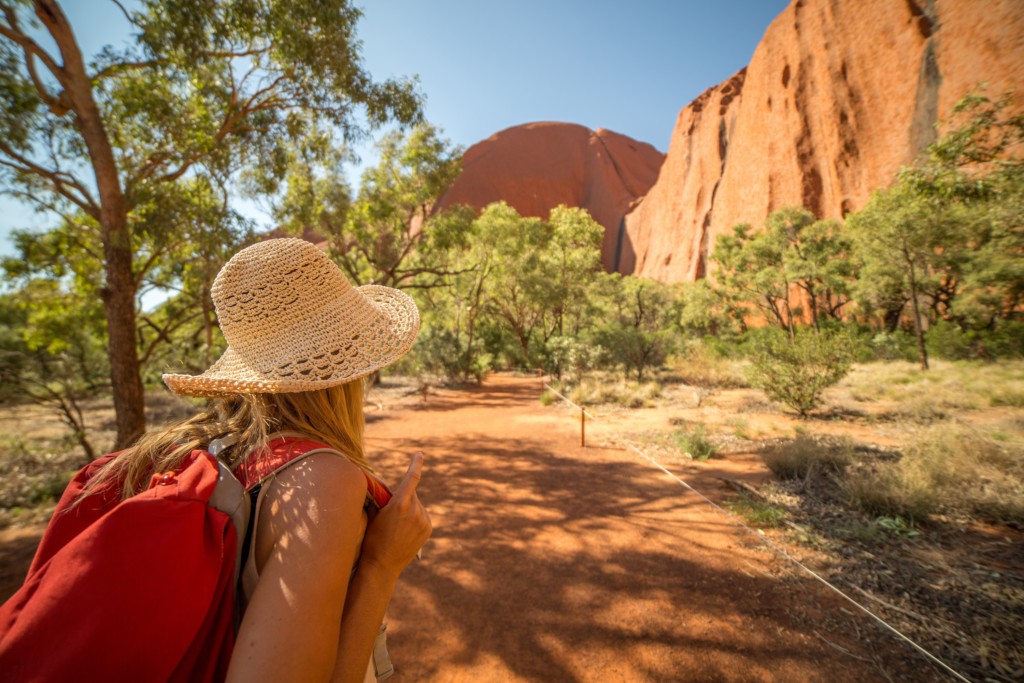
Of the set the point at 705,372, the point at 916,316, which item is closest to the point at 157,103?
the point at 705,372

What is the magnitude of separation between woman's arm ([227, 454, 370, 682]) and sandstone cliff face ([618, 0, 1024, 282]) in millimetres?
18553

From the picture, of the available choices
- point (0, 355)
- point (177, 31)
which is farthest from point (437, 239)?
point (0, 355)

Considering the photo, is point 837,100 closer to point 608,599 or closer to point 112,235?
point 608,599

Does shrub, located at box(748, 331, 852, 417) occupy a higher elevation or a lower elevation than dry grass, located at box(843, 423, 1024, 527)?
higher

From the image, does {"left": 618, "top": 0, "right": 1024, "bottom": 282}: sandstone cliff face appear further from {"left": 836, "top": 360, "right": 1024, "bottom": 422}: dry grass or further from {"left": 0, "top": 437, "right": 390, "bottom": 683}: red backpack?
{"left": 0, "top": 437, "right": 390, "bottom": 683}: red backpack

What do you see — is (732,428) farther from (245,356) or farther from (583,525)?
(245,356)

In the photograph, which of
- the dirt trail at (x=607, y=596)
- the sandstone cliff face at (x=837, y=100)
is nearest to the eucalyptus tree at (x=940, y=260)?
the sandstone cliff face at (x=837, y=100)

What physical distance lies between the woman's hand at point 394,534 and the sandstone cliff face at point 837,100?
724 inches

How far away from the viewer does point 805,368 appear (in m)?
7.70

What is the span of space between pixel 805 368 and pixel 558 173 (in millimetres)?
53191

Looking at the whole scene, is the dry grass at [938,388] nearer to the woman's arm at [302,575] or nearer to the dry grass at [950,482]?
the dry grass at [950,482]

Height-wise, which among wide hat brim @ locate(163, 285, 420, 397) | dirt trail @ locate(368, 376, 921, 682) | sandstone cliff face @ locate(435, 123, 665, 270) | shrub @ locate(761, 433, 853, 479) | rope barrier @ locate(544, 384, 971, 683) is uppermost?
sandstone cliff face @ locate(435, 123, 665, 270)

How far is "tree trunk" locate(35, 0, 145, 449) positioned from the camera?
4344 millimetres

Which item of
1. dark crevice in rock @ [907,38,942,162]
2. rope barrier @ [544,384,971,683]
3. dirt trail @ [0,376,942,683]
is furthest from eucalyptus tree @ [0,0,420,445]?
dark crevice in rock @ [907,38,942,162]
